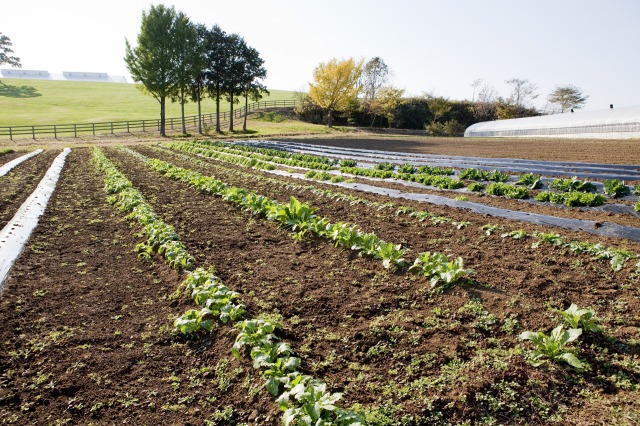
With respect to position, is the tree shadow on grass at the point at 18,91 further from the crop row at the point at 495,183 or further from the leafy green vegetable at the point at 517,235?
the leafy green vegetable at the point at 517,235

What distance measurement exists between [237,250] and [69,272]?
2.49 m

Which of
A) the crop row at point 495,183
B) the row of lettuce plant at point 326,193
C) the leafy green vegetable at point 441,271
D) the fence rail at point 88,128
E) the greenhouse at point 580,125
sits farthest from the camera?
the fence rail at point 88,128

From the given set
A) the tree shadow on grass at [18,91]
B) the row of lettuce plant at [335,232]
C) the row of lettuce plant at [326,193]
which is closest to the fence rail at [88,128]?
the tree shadow on grass at [18,91]

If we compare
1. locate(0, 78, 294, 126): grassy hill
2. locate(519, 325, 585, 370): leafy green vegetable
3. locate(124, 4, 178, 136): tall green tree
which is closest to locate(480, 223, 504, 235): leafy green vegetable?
locate(519, 325, 585, 370): leafy green vegetable

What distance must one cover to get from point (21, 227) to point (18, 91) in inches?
3149

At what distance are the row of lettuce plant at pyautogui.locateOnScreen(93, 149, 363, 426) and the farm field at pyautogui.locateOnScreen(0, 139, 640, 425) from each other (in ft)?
0.13

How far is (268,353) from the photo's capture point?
12.3 ft

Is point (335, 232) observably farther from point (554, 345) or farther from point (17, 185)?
point (17, 185)

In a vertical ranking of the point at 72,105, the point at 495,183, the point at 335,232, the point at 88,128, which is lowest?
the point at 335,232

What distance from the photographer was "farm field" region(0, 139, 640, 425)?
3.35 metres

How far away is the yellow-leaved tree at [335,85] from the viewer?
5281cm

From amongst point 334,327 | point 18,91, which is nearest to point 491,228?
point 334,327

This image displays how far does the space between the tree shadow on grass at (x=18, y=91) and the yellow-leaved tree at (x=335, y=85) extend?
48555 mm

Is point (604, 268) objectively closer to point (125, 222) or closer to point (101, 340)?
point (101, 340)
